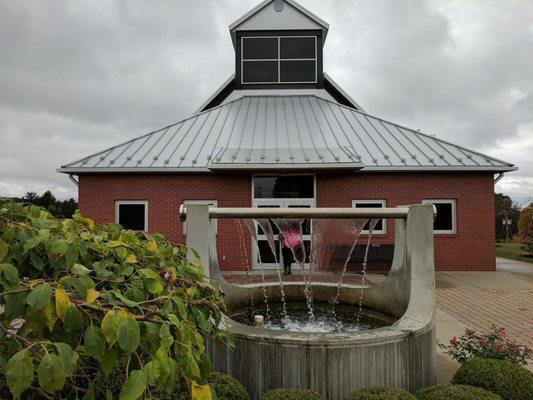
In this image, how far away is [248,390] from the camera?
348 cm

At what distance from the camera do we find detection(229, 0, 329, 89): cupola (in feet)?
56.3

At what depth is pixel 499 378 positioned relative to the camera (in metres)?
3.48

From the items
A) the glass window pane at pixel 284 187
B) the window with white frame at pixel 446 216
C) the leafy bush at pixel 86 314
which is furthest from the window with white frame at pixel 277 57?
the leafy bush at pixel 86 314

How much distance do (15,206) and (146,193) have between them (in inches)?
455

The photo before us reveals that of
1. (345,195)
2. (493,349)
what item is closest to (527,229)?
(345,195)

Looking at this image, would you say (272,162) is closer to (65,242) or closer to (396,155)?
(396,155)

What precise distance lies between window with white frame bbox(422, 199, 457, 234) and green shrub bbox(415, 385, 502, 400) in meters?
10.8

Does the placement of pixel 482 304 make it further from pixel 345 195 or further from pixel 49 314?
pixel 49 314

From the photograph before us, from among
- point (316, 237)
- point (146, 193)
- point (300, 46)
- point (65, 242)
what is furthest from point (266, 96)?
point (65, 242)

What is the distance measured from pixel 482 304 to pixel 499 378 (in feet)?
19.1

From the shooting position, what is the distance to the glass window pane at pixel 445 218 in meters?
13.3

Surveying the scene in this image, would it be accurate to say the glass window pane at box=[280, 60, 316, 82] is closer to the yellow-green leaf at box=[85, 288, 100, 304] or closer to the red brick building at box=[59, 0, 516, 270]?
the red brick building at box=[59, 0, 516, 270]

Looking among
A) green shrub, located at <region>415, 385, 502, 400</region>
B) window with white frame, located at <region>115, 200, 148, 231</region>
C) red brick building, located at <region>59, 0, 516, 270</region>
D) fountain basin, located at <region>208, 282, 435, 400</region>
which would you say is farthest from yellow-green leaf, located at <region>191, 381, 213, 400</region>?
window with white frame, located at <region>115, 200, 148, 231</region>

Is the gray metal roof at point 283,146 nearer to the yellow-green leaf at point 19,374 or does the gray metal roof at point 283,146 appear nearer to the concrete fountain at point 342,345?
the concrete fountain at point 342,345
